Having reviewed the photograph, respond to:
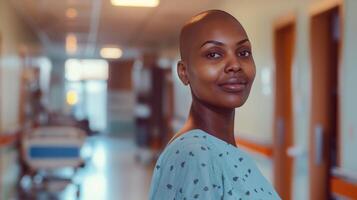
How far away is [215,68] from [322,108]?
11.0 ft

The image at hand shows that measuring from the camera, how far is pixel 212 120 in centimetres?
136

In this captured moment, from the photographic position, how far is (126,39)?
42.3 ft

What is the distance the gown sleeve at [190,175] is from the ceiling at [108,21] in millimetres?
6397

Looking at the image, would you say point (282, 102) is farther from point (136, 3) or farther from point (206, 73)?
point (206, 73)

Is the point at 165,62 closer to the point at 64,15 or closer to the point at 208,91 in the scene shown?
the point at 64,15

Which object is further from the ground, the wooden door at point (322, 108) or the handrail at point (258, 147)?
the wooden door at point (322, 108)

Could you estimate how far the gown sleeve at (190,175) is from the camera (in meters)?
1.16

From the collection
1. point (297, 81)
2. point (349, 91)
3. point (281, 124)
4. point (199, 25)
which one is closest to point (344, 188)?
point (349, 91)

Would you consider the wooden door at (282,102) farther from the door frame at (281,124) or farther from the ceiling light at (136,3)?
the ceiling light at (136,3)

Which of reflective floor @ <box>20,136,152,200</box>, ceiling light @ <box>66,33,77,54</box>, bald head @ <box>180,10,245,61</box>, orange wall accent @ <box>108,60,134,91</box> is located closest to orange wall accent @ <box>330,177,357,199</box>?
bald head @ <box>180,10,245,61</box>

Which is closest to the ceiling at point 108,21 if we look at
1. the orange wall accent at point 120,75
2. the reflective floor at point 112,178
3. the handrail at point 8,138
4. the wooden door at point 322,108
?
the handrail at point 8,138

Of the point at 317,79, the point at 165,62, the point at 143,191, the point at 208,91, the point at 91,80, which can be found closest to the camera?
the point at 208,91

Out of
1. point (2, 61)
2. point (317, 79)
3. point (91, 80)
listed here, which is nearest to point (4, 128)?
point (2, 61)

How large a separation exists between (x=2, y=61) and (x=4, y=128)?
0.94 m
